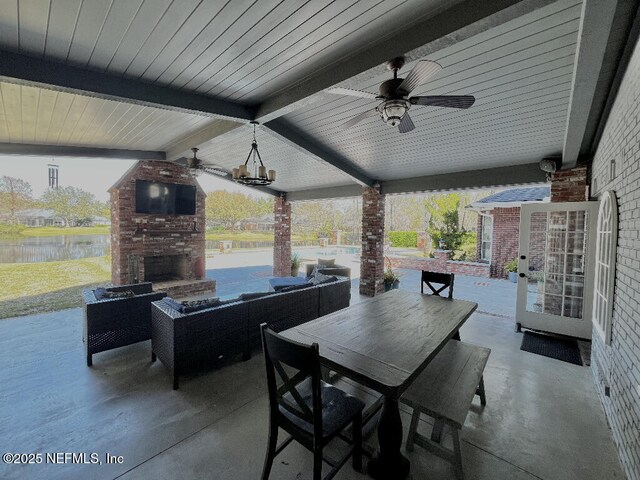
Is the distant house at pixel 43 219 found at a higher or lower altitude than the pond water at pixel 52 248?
higher

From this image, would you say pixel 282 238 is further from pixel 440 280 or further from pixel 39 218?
pixel 39 218

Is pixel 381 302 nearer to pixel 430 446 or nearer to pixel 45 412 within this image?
pixel 430 446

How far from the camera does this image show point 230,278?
27.5 ft

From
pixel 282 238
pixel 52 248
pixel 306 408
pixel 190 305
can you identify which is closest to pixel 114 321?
pixel 190 305

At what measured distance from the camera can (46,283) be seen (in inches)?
268

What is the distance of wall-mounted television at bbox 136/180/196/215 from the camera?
6.19m

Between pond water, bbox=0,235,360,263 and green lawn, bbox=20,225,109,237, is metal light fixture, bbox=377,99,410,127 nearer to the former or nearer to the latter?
pond water, bbox=0,235,360,263

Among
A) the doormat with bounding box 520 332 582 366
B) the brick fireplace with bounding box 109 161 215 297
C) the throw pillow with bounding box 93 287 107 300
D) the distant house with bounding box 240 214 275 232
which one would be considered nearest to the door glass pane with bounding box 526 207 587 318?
the doormat with bounding box 520 332 582 366

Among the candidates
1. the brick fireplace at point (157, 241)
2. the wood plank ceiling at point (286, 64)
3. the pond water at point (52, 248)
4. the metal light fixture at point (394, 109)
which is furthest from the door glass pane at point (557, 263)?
the pond water at point (52, 248)

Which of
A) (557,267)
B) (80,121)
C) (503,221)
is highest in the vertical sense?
(80,121)

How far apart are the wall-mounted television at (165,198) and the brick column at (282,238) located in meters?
2.68

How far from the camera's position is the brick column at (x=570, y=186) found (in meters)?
4.07

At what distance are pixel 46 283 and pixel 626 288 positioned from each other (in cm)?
1003

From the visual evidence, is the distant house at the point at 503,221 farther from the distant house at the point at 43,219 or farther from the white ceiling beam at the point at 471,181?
the distant house at the point at 43,219
